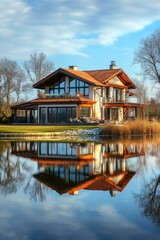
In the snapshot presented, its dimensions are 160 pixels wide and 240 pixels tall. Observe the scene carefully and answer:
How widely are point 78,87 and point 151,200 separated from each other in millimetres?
35452

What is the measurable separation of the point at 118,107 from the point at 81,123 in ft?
26.9

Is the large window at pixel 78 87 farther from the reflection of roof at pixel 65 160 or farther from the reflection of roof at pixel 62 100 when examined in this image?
the reflection of roof at pixel 65 160

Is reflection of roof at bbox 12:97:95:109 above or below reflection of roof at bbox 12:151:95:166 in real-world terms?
above

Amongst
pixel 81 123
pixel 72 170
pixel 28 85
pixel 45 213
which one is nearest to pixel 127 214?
pixel 45 213

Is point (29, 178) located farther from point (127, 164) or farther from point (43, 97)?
point (43, 97)

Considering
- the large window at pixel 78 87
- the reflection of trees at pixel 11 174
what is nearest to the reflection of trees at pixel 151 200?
the reflection of trees at pixel 11 174

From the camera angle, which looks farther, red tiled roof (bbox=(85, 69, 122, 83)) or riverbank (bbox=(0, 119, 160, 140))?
red tiled roof (bbox=(85, 69, 122, 83))

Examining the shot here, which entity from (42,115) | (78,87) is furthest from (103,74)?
(42,115)

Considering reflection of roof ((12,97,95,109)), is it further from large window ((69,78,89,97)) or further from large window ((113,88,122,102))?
large window ((113,88,122,102))

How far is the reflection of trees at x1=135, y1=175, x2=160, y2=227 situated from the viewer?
20.2 feet

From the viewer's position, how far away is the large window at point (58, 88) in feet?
142

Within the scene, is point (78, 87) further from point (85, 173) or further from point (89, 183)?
point (89, 183)

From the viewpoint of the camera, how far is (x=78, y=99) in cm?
3900

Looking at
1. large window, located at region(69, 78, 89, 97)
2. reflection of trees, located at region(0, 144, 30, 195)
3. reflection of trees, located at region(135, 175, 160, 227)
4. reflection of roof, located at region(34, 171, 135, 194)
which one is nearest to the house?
large window, located at region(69, 78, 89, 97)
